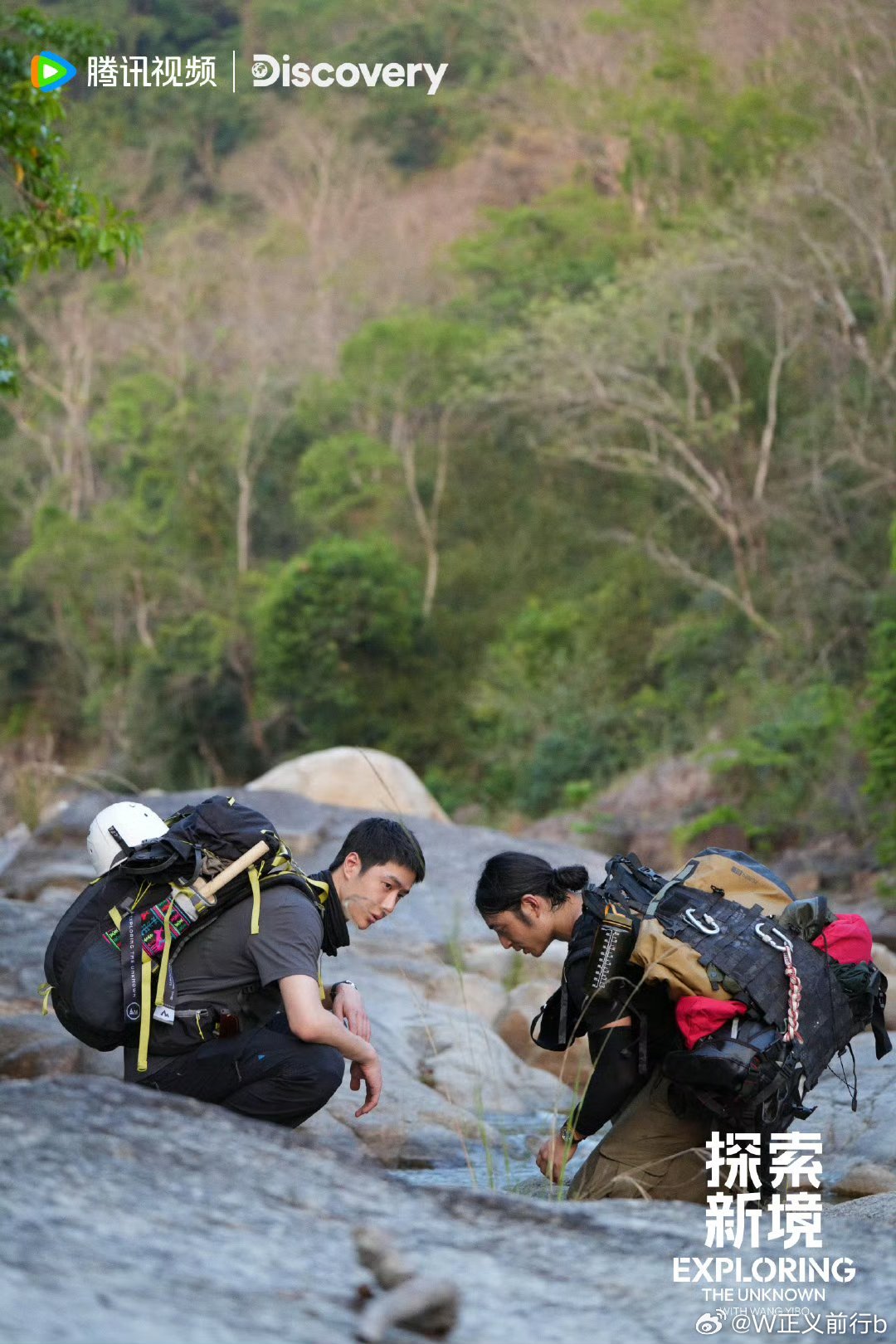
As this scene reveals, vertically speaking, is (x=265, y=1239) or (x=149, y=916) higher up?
(x=149, y=916)

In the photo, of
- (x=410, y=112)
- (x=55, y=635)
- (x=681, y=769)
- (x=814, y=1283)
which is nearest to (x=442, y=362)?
(x=55, y=635)

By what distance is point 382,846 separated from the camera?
3627 mm

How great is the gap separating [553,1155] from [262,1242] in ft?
4.50

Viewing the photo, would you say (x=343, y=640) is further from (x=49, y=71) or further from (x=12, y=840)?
(x=49, y=71)

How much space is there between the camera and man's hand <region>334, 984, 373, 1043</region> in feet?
12.4

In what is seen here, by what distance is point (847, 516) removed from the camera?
66.1 feet

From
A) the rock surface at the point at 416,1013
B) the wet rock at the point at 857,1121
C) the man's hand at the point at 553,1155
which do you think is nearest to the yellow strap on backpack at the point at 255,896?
the rock surface at the point at 416,1013

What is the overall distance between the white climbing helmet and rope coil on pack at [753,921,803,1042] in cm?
130

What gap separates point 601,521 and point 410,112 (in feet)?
59.6

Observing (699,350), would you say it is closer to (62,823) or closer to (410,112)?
(62,823)

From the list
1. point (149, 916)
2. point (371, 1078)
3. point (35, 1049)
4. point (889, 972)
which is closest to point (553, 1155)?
point (371, 1078)

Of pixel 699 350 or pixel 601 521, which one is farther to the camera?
pixel 601 521

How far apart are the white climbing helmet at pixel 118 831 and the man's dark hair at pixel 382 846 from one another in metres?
0.40

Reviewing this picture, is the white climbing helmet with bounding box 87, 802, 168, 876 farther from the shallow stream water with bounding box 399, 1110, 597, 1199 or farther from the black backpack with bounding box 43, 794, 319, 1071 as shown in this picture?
the shallow stream water with bounding box 399, 1110, 597, 1199
